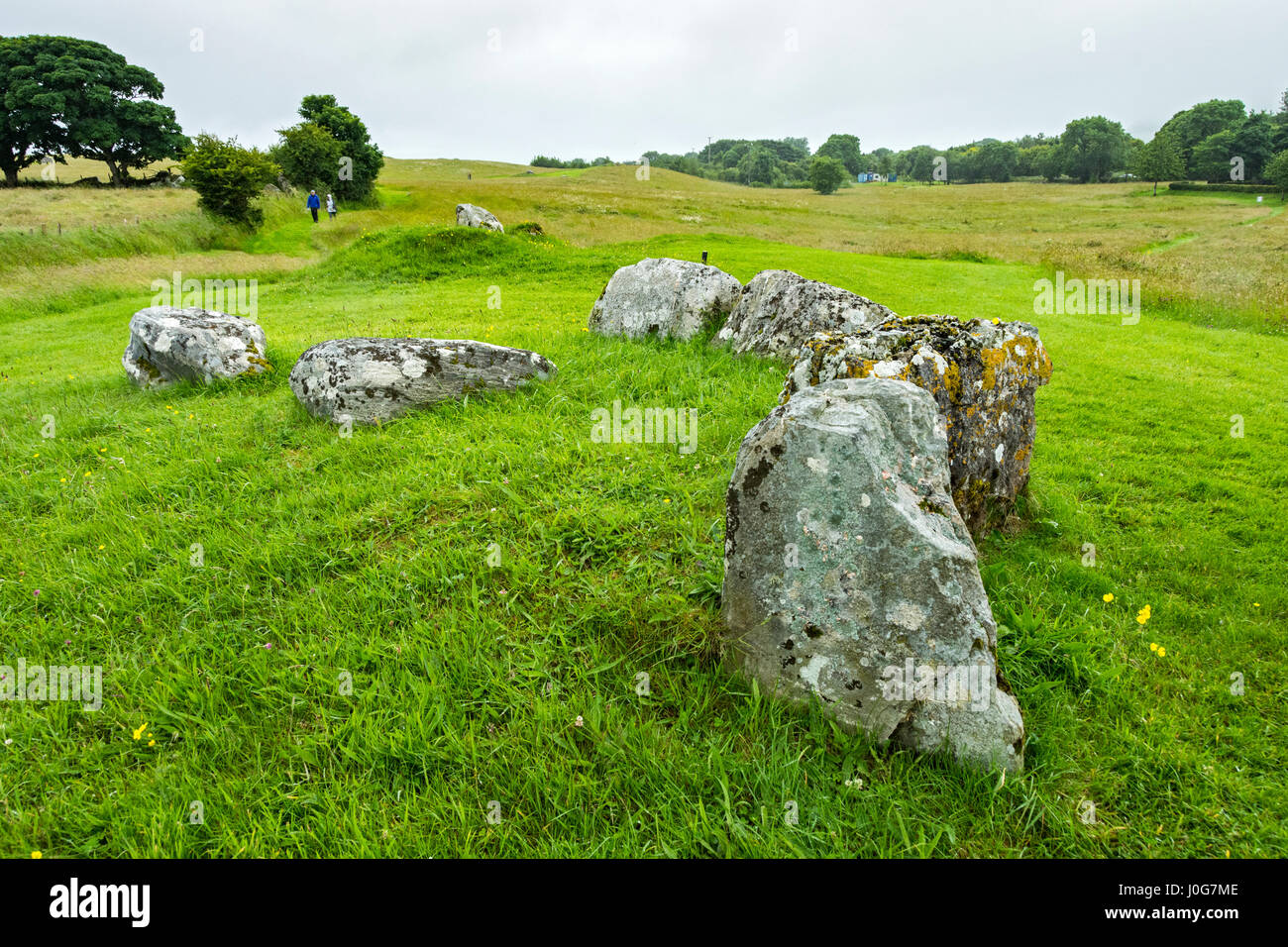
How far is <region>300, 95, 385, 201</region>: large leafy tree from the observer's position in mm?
51022

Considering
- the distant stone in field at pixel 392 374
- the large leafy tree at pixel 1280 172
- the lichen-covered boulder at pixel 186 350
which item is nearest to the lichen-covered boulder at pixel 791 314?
the distant stone in field at pixel 392 374

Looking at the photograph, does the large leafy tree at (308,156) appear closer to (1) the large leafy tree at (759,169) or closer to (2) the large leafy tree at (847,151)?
(1) the large leafy tree at (759,169)

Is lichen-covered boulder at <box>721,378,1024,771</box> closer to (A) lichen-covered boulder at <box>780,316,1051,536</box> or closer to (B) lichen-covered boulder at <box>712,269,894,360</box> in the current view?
(A) lichen-covered boulder at <box>780,316,1051,536</box>

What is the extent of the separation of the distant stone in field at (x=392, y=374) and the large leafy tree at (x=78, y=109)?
215 feet

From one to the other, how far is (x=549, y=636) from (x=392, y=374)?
16.5 ft

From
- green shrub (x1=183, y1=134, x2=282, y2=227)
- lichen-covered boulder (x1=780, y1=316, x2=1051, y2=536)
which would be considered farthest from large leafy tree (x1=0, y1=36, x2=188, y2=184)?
lichen-covered boulder (x1=780, y1=316, x2=1051, y2=536)

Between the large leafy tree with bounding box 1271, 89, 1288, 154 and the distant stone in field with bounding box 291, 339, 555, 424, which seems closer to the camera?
the distant stone in field with bounding box 291, 339, 555, 424

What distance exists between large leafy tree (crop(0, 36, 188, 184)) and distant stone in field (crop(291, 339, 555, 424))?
65.5 metres

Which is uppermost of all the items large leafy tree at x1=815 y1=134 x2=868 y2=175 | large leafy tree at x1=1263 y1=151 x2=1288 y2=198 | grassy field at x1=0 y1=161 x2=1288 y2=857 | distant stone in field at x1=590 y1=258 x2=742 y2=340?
large leafy tree at x1=815 y1=134 x2=868 y2=175

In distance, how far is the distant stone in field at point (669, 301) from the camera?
11820 millimetres

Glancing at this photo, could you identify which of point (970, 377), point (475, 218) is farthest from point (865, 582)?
point (475, 218)

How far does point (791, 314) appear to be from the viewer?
1033 centimetres

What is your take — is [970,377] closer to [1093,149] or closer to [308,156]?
[308,156]
